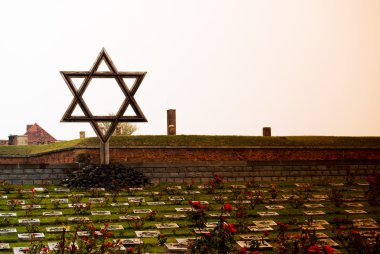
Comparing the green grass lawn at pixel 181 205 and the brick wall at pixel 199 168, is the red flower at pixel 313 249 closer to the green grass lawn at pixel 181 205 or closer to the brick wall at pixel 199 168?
the green grass lawn at pixel 181 205

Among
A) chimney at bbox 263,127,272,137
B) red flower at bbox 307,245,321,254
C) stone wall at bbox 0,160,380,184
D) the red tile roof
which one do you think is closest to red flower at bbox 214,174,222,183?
stone wall at bbox 0,160,380,184

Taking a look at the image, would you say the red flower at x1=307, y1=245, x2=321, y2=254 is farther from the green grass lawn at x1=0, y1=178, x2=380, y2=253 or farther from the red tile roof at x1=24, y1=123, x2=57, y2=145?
the red tile roof at x1=24, y1=123, x2=57, y2=145


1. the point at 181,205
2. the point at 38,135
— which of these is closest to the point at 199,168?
the point at 181,205

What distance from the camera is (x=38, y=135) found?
158 feet

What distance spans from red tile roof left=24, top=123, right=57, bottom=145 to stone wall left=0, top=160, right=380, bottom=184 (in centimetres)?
3010

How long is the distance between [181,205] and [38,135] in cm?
3482

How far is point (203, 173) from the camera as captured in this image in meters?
18.7

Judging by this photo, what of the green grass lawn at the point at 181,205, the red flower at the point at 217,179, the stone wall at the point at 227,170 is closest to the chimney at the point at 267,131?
the stone wall at the point at 227,170

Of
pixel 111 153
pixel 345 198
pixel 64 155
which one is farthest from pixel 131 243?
pixel 64 155

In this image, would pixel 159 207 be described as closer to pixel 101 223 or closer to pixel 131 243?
pixel 101 223

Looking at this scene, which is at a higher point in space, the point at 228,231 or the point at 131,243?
the point at 228,231

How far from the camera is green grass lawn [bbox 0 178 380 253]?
1236 centimetres

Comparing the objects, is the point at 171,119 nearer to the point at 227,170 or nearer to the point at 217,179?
the point at 227,170

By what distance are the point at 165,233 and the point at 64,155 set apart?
1441 centimetres
